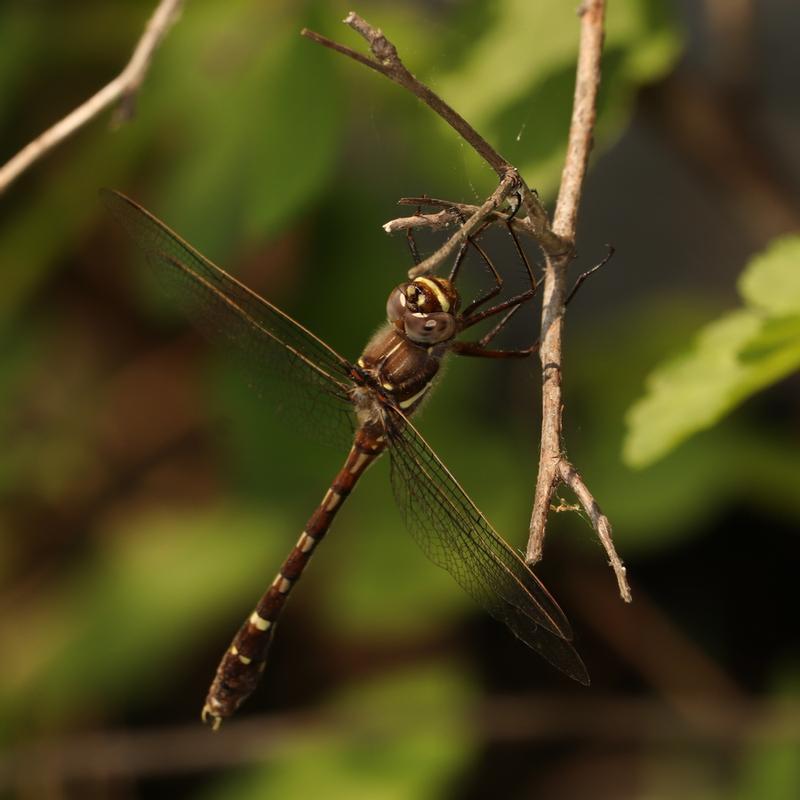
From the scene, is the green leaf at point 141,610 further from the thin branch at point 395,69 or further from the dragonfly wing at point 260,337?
the thin branch at point 395,69

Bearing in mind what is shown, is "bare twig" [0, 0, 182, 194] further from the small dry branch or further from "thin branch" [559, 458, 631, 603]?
"thin branch" [559, 458, 631, 603]

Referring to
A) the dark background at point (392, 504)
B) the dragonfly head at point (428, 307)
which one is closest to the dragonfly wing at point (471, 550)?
the dragonfly head at point (428, 307)

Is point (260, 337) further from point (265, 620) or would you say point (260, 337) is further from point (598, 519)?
point (598, 519)

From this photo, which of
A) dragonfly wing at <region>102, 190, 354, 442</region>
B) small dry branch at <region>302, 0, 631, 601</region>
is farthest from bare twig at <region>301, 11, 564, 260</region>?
dragonfly wing at <region>102, 190, 354, 442</region>

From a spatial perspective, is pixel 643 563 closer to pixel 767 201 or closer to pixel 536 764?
pixel 536 764

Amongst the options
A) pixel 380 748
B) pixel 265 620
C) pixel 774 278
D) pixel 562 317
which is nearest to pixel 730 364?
pixel 774 278

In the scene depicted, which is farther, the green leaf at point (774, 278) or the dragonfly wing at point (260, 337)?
the dragonfly wing at point (260, 337)
